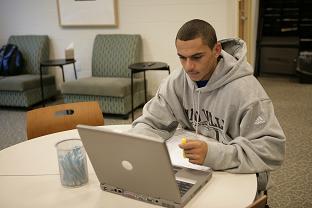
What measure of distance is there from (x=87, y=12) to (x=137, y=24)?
2.31ft

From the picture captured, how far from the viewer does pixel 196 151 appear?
1169 millimetres

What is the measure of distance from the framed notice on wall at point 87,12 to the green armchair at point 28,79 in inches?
17.7

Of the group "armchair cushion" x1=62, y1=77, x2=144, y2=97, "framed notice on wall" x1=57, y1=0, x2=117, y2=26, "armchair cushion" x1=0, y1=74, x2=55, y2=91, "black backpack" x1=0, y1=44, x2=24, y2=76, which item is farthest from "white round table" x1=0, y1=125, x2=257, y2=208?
"black backpack" x1=0, y1=44, x2=24, y2=76

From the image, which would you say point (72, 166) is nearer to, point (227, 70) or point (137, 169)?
point (137, 169)

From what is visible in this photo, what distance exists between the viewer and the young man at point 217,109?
1229 millimetres

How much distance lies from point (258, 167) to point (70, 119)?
1.06m

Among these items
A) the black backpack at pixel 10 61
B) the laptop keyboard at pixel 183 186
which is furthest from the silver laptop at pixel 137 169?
the black backpack at pixel 10 61

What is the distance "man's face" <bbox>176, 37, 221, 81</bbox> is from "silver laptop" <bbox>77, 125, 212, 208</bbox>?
0.41 m

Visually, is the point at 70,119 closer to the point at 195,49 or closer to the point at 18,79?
the point at 195,49

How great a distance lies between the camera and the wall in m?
4.17

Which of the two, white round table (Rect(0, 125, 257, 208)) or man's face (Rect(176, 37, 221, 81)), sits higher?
man's face (Rect(176, 37, 221, 81))

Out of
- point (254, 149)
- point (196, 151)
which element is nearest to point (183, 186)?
point (196, 151)

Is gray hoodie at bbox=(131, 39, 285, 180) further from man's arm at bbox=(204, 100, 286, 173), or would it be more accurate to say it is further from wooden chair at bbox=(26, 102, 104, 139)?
wooden chair at bbox=(26, 102, 104, 139)

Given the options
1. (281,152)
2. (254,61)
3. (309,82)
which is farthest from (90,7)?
(281,152)
